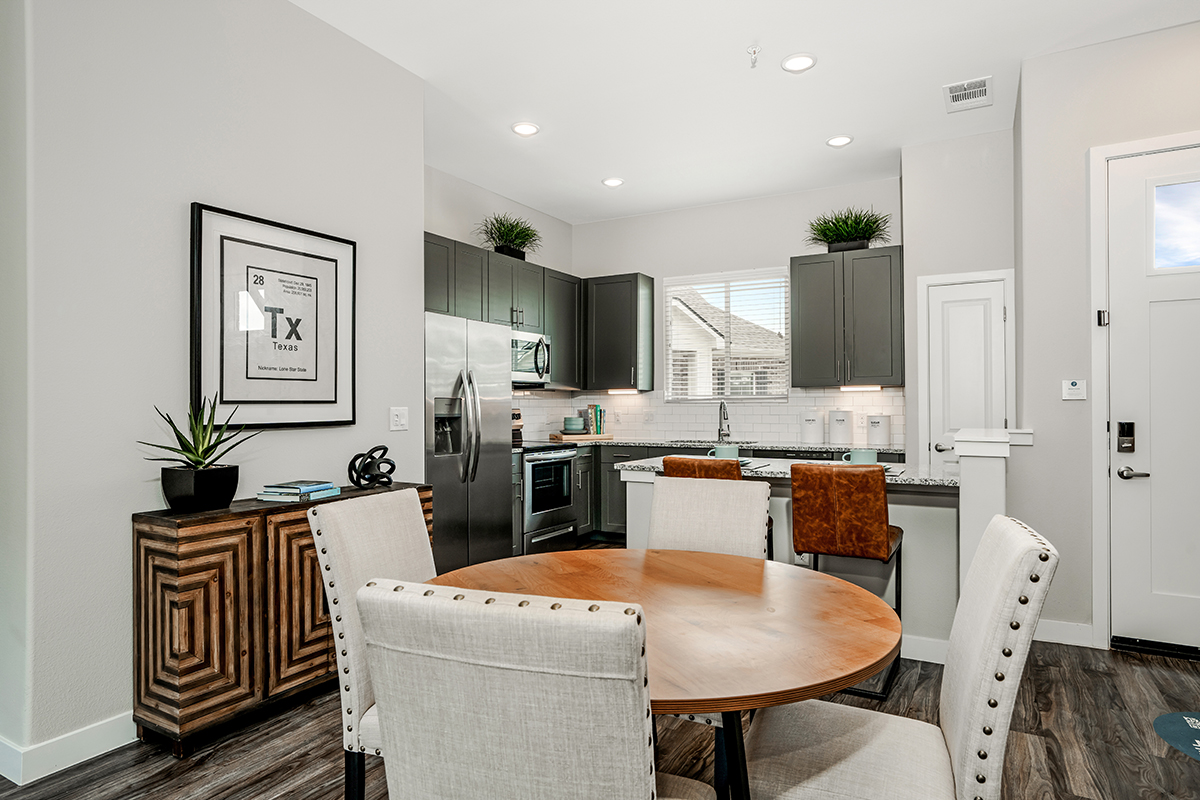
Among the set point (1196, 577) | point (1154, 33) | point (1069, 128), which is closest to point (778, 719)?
point (1196, 577)

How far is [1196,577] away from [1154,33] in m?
2.57

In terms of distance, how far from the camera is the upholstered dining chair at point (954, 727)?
3.90 feet

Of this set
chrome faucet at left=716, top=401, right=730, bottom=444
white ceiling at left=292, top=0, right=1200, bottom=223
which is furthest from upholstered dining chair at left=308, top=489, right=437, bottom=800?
chrome faucet at left=716, top=401, right=730, bottom=444

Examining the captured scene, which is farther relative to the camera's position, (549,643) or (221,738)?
(221,738)

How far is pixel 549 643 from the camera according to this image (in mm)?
839

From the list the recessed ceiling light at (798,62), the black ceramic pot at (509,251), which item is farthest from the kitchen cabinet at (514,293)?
the recessed ceiling light at (798,62)

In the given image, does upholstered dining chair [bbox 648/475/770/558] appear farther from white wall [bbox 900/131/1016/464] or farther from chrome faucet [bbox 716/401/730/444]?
chrome faucet [bbox 716/401/730/444]

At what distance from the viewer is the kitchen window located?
19.0 ft

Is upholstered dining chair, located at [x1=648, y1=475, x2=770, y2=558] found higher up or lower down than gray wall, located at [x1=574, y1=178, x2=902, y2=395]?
lower down

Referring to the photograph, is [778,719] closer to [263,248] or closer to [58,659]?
[58,659]

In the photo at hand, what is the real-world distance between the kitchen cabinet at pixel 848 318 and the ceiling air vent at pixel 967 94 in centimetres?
109

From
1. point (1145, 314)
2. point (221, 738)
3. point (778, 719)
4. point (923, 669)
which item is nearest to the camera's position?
point (778, 719)

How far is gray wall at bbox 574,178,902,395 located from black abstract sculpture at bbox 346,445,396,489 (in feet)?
11.6

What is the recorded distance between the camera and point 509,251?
531 cm
